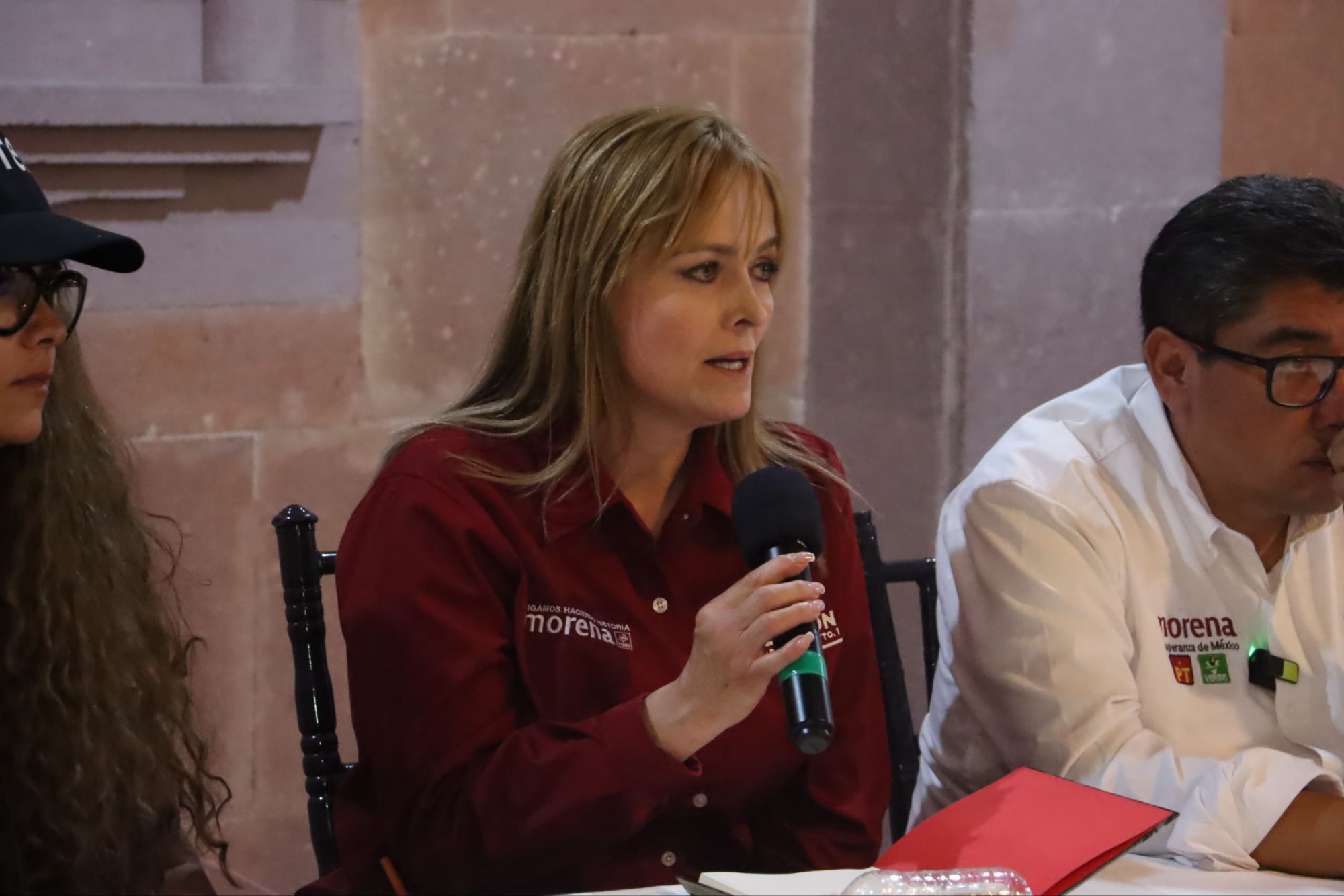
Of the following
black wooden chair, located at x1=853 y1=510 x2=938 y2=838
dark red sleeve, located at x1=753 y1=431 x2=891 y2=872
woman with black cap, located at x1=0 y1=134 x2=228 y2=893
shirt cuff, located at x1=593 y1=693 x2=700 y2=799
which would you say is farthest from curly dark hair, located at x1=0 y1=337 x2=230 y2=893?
black wooden chair, located at x1=853 y1=510 x2=938 y2=838

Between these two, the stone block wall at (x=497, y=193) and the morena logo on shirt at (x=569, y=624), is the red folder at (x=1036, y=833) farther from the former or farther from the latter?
the stone block wall at (x=497, y=193)

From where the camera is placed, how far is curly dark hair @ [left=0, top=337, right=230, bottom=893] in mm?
1656

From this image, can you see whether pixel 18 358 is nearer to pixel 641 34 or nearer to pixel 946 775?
pixel 946 775

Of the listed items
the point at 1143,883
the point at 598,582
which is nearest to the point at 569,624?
the point at 598,582

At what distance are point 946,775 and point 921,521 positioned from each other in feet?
4.84

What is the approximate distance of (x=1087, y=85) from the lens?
3.24 metres

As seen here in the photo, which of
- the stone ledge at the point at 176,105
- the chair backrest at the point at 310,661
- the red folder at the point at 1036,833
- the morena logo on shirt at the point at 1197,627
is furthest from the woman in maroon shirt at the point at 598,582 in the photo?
the stone ledge at the point at 176,105

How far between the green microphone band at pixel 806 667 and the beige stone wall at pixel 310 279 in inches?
76.2

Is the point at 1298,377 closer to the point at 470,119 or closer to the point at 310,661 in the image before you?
the point at 310,661

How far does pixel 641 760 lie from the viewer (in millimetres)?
1557

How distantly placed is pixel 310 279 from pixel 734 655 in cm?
186

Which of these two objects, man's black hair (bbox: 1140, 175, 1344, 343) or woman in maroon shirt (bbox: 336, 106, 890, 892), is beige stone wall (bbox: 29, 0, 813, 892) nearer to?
woman in maroon shirt (bbox: 336, 106, 890, 892)

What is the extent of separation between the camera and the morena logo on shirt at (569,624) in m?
1.73

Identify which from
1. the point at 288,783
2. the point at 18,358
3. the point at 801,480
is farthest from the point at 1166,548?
the point at 288,783
